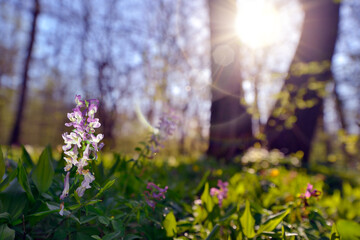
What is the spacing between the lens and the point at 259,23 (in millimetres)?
6965

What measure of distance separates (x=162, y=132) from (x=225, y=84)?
421cm

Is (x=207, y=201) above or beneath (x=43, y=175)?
beneath

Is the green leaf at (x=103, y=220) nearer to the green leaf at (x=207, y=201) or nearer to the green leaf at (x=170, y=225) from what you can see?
the green leaf at (x=170, y=225)

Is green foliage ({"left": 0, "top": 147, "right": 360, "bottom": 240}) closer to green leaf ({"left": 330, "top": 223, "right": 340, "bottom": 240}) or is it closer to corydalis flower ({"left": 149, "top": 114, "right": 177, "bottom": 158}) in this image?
green leaf ({"left": 330, "top": 223, "right": 340, "bottom": 240})

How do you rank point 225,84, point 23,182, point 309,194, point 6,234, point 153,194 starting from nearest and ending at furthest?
point 6,234 < point 23,182 < point 153,194 < point 309,194 < point 225,84

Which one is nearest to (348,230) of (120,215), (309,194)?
(309,194)

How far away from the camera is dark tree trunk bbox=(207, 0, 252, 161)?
586cm

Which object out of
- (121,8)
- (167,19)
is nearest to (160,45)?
(167,19)

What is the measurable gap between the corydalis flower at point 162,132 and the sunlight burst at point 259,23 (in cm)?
485

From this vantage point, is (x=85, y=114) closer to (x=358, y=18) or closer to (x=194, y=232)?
(x=194, y=232)

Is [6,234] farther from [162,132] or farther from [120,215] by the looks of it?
[162,132]

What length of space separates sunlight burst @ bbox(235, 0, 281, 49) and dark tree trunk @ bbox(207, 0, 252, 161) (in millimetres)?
478

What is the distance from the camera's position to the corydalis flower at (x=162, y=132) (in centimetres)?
183

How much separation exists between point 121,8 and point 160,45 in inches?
80.0
